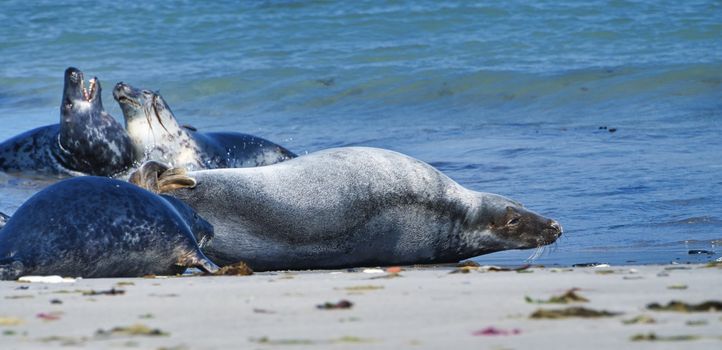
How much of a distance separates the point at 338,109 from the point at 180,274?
9.32 meters

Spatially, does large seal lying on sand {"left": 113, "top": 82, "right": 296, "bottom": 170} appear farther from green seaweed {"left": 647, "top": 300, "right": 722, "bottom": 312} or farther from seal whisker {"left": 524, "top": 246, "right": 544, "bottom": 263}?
green seaweed {"left": 647, "top": 300, "right": 722, "bottom": 312}

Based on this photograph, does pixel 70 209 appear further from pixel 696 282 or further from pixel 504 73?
pixel 504 73

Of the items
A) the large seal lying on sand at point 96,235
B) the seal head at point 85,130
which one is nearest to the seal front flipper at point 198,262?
the large seal lying on sand at point 96,235

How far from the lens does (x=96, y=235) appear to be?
489 cm

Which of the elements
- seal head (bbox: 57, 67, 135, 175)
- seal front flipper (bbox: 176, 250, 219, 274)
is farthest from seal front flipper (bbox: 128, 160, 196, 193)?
seal head (bbox: 57, 67, 135, 175)

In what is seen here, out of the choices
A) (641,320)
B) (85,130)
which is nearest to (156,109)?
(85,130)

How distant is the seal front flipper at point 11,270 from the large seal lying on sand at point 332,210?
1.10 metres

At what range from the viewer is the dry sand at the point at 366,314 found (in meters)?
2.56

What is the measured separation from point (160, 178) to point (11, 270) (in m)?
1.23

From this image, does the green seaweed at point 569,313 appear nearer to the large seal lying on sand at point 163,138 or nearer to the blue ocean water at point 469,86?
the blue ocean water at point 469,86

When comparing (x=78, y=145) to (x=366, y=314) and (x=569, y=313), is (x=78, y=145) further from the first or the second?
(x=569, y=313)

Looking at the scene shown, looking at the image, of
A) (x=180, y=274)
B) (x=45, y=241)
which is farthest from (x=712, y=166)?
(x=45, y=241)

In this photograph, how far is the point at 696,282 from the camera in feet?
11.8

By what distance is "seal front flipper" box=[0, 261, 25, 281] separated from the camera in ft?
15.1
